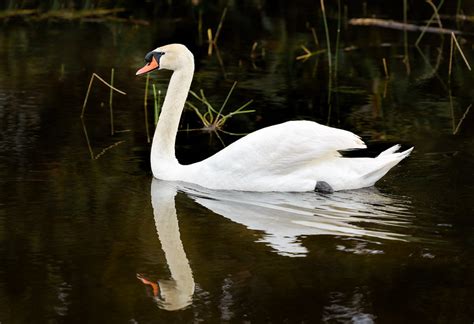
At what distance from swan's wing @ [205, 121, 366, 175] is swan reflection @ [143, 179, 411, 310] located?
246 mm

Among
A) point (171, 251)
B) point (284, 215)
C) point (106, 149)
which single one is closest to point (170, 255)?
point (171, 251)

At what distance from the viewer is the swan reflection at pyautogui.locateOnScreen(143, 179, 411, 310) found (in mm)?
7234

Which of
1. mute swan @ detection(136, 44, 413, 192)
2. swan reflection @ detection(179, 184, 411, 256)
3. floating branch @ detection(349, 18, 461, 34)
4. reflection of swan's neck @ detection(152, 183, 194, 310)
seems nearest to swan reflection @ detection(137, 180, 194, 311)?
reflection of swan's neck @ detection(152, 183, 194, 310)

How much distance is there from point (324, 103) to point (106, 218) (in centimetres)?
473

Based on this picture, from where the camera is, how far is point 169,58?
916cm

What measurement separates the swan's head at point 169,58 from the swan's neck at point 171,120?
0.06 meters

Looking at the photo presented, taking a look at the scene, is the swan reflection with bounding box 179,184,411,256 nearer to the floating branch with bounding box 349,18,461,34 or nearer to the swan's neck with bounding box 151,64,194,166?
the swan's neck with bounding box 151,64,194,166

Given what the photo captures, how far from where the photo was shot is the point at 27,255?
698cm

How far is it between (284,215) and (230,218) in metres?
0.39

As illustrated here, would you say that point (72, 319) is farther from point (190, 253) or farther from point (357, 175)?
point (357, 175)

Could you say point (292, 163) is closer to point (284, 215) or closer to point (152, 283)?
point (284, 215)

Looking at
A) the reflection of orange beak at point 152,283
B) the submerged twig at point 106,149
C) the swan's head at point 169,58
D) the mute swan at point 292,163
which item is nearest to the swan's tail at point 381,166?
the mute swan at point 292,163

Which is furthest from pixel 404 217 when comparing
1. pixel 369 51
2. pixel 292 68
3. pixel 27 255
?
pixel 369 51

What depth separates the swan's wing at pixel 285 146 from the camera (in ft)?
27.7
